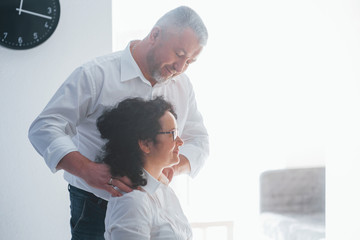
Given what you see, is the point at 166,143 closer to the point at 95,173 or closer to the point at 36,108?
the point at 95,173

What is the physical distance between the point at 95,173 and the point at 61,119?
23 centimetres

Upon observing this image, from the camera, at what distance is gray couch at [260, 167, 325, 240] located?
3.85 metres

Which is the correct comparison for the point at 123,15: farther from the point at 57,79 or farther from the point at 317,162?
the point at 317,162

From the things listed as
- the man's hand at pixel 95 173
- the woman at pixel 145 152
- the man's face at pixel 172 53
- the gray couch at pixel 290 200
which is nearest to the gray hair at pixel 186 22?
the man's face at pixel 172 53

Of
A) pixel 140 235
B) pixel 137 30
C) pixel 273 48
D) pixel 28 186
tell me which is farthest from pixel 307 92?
pixel 140 235

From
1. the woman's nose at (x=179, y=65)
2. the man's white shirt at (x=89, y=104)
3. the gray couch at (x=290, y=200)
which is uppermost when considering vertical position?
the woman's nose at (x=179, y=65)

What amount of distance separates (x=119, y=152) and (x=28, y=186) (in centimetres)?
100

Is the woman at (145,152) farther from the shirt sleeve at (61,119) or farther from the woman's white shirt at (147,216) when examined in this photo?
the shirt sleeve at (61,119)

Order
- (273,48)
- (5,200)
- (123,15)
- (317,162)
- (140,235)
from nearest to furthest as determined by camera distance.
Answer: (140,235) < (5,200) < (123,15) < (273,48) < (317,162)

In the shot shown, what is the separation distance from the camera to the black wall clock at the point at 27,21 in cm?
167

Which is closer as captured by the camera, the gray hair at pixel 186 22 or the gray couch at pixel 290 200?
the gray hair at pixel 186 22

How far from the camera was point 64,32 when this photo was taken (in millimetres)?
1793

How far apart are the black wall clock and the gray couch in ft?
10.0

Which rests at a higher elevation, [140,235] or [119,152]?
[119,152]
